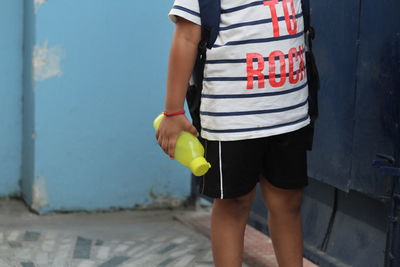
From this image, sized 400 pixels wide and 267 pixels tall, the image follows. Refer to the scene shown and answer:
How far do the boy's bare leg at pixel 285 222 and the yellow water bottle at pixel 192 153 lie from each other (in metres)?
0.33

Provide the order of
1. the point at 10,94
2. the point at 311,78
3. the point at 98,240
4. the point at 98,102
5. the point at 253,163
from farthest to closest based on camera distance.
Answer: the point at 10,94, the point at 98,102, the point at 98,240, the point at 311,78, the point at 253,163

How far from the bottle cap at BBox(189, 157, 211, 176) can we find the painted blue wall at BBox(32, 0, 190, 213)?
1749mm

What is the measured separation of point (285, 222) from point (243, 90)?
54cm

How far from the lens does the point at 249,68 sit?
95.0 inches

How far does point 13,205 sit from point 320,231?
182 cm

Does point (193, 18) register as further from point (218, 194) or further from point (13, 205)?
point (13, 205)

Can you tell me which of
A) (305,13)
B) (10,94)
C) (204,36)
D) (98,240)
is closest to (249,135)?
(204,36)

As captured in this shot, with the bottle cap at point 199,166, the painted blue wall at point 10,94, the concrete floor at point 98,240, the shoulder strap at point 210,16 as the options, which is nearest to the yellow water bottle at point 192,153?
the bottle cap at point 199,166

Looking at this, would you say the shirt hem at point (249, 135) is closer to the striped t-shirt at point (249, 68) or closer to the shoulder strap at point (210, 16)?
the striped t-shirt at point (249, 68)

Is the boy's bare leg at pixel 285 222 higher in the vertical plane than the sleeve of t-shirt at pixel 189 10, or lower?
lower

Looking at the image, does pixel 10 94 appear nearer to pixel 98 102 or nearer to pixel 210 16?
pixel 98 102

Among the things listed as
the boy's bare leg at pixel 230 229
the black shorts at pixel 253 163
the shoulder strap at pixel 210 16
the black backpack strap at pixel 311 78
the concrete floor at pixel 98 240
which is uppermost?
the shoulder strap at pixel 210 16

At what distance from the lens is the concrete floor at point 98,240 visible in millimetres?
3371

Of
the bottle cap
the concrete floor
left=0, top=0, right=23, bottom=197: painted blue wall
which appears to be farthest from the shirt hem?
left=0, top=0, right=23, bottom=197: painted blue wall
